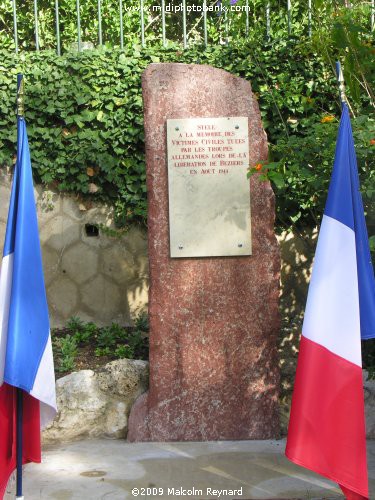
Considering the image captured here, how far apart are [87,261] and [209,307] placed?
5.52 ft

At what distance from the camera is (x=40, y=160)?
19.5 feet

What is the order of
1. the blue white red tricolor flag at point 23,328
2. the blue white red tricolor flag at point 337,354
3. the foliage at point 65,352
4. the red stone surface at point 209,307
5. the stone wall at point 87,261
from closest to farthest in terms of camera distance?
the blue white red tricolor flag at point 337,354, the blue white red tricolor flag at point 23,328, the red stone surface at point 209,307, the foliage at point 65,352, the stone wall at point 87,261

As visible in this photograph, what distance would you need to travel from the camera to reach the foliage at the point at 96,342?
16.5ft

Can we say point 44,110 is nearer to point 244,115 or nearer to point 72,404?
point 244,115

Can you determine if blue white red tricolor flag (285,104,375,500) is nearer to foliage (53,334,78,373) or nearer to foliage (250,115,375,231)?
foliage (250,115,375,231)

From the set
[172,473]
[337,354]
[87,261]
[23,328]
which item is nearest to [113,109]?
[87,261]

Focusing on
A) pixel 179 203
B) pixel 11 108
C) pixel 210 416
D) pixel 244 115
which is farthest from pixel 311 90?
pixel 210 416

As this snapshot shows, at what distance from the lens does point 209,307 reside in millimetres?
4684

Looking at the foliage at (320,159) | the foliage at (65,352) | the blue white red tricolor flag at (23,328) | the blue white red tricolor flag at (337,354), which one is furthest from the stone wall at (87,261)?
the blue white red tricolor flag at (337,354)

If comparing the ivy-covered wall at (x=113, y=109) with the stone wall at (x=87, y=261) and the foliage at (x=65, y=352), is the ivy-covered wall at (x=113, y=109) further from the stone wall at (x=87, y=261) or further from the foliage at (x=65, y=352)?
the foliage at (x=65, y=352)

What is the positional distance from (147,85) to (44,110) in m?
1.53

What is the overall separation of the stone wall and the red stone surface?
4.51 ft

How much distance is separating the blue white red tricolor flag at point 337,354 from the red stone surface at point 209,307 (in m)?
1.33

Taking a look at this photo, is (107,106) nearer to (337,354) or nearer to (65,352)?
(65,352)
